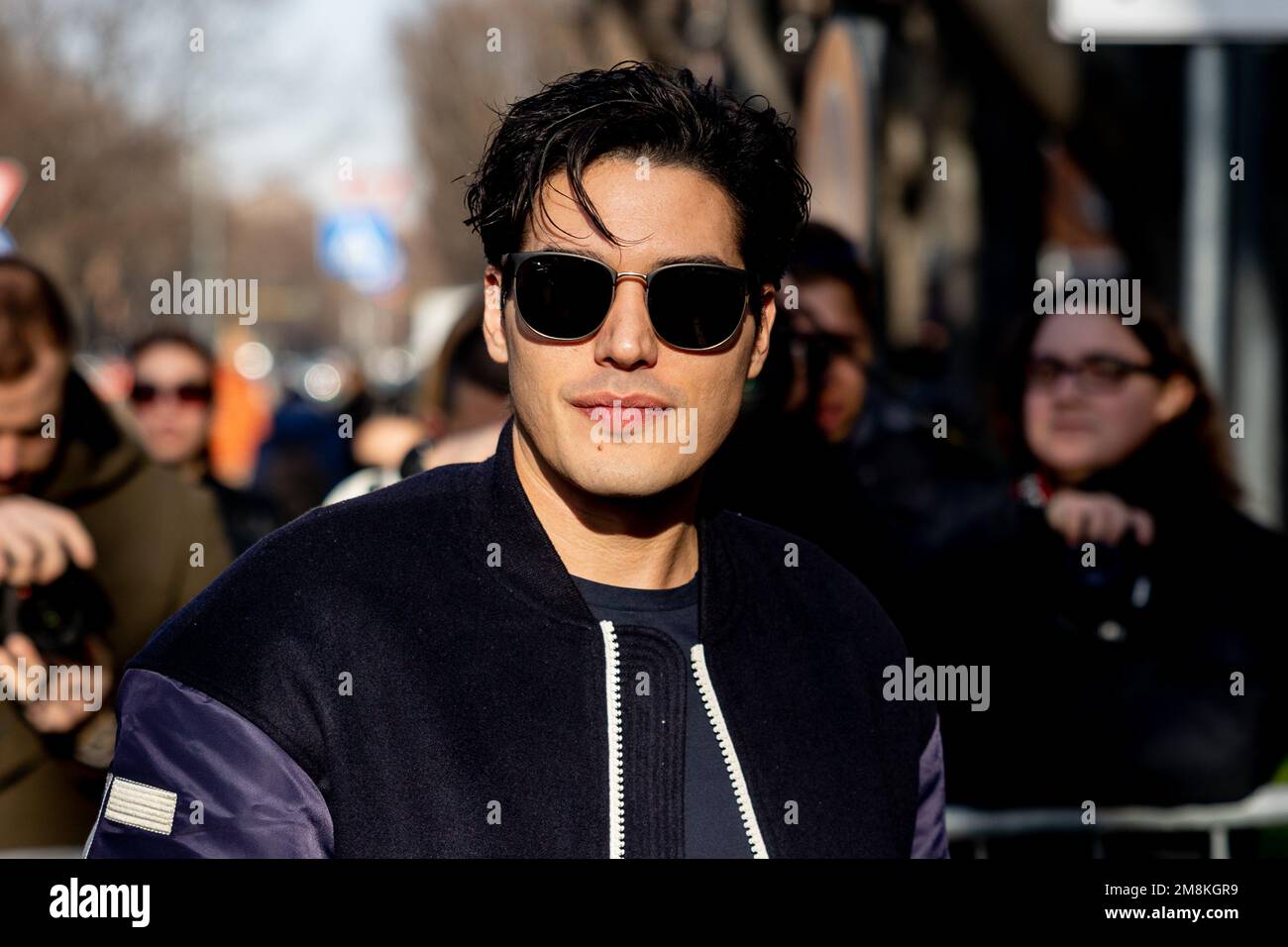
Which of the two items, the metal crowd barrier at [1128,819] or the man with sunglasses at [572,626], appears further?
the metal crowd barrier at [1128,819]

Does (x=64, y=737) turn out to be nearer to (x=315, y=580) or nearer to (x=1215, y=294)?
(x=315, y=580)

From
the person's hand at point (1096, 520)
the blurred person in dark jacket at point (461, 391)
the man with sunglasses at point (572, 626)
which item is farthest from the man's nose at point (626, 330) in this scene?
the blurred person in dark jacket at point (461, 391)

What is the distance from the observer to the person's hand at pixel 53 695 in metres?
3.39

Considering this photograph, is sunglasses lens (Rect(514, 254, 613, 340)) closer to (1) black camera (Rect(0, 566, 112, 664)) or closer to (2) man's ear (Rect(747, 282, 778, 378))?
(2) man's ear (Rect(747, 282, 778, 378))

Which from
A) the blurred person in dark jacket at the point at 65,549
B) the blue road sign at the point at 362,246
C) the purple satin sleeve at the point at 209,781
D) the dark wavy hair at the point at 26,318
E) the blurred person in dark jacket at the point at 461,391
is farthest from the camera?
the blue road sign at the point at 362,246

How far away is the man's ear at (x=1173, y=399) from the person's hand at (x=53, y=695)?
2397 mm

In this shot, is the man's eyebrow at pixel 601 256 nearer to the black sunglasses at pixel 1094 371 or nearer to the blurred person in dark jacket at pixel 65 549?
the blurred person in dark jacket at pixel 65 549

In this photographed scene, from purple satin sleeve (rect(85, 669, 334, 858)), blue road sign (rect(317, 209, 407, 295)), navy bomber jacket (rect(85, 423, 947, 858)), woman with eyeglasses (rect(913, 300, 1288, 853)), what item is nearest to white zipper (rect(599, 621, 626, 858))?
navy bomber jacket (rect(85, 423, 947, 858))

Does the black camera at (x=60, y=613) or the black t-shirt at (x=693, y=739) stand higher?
the black camera at (x=60, y=613)

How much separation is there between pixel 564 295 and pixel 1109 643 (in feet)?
5.93

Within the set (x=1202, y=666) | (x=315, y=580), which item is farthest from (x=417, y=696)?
(x=1202, y=666)

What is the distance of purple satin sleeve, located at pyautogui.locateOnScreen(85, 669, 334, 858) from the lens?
196 cm

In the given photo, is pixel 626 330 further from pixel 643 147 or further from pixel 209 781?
pixel 209 781

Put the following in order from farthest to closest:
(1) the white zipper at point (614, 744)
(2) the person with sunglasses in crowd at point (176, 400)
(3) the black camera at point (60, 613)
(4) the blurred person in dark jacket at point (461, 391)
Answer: (2) the person with sunglasses in crowd at point (176, 400) → (4) the blurred person in dark jacket at point (461, 391) → (3) the black camera at point (60, 613) → (1) the white zipper at point (614, 744)
